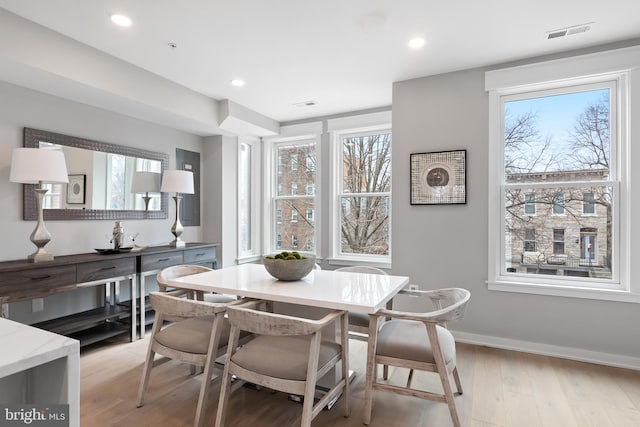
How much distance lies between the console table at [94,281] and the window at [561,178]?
3276 millimetres

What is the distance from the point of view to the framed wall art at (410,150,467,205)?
10.8ft

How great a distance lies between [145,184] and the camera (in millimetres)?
3887

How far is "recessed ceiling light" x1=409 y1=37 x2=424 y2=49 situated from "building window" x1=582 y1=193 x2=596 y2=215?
Answer: 1932mm

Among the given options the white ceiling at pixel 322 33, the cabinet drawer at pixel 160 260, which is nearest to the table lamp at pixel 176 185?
A: the cabinet drawer at pixel 160 260

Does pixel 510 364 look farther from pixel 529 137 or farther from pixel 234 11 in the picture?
pixel 234 11

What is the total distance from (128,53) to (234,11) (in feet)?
3.82

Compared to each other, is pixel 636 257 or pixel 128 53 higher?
pixel 128 53

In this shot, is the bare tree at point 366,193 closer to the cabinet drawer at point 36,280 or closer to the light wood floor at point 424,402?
the light wood floor at point 424,402

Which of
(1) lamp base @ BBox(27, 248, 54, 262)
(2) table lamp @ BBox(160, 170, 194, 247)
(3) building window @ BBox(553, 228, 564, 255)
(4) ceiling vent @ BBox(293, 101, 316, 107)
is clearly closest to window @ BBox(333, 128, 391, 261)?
(4) ceiling vent @ BBox(293, 101, 316, 107)

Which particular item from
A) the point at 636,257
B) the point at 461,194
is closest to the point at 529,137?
the point at 461,194

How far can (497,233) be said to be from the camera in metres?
3.18

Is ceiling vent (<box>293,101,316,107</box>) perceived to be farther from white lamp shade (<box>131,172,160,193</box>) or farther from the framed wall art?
white lamp shade (<box>131,172,160,193</box>)

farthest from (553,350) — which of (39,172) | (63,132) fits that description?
(63,132)

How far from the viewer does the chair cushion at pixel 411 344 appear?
190 cm
